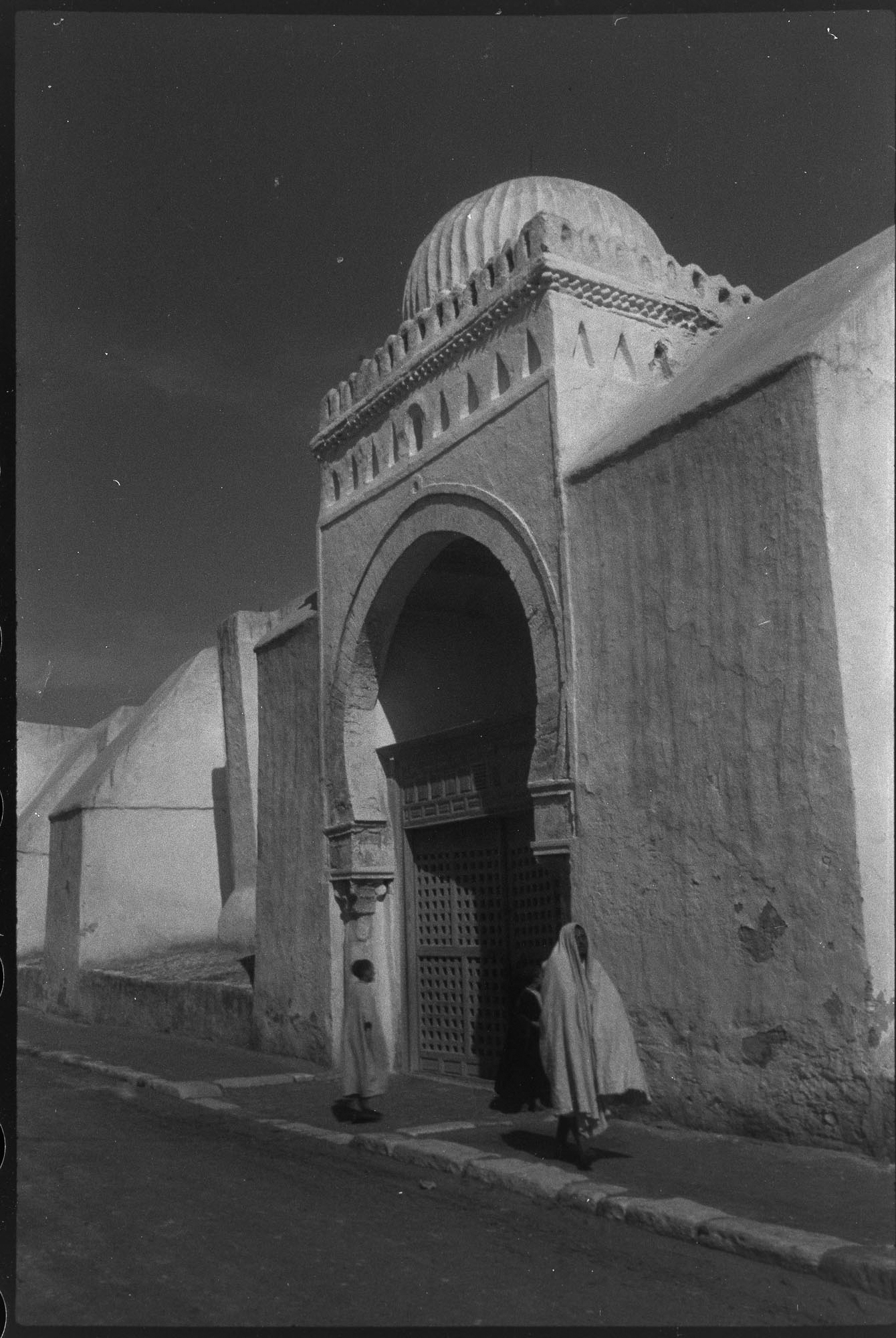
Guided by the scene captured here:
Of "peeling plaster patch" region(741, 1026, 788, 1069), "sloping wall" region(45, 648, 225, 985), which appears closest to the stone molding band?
"peeling plaster patch" region(741, 1026, 788, 1069)

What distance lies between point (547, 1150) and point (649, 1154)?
0.57 meters

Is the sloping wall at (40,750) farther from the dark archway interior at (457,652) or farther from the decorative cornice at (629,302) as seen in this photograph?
the decorative cornice at (629,302)

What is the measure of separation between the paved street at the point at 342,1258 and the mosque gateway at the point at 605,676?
1433mm

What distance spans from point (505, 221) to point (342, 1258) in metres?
7.41

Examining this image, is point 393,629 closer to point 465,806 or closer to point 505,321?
point 465,806

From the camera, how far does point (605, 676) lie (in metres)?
6.85

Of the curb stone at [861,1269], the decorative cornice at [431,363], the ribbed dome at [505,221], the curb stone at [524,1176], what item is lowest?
the curb stone at [524,1176]

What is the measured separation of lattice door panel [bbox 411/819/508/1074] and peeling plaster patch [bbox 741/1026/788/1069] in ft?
10.00

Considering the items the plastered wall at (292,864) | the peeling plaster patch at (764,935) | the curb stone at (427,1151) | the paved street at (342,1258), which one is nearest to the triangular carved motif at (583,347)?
the plastered wall at (292,864)

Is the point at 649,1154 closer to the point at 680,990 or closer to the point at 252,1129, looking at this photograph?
the point at 680,990

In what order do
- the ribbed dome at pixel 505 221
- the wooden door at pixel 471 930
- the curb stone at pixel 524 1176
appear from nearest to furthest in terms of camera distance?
the curb stone at pixel 524 1176, the wooden door at pixel 471 930, the ribbed dome at pixel 505 221

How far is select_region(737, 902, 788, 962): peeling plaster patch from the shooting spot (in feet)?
18.4

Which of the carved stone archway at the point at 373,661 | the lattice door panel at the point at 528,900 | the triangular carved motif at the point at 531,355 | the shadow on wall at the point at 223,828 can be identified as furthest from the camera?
the shadow on wall at the point at 223,828

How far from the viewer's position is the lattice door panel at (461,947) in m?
8.72
